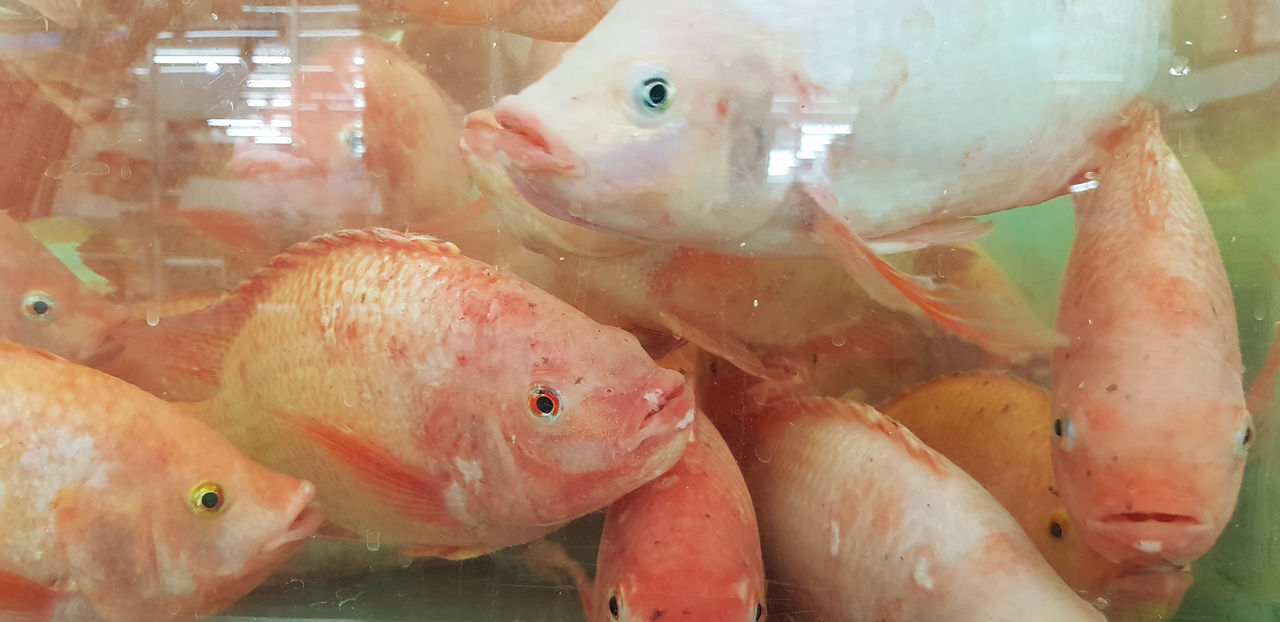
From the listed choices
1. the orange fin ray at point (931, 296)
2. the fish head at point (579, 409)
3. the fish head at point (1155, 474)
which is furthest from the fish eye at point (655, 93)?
the fish head at point (1155, 474)

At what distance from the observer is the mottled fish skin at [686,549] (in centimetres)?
120

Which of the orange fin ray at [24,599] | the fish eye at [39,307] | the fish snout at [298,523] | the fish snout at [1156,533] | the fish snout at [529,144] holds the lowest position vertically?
the orange fin ray at [24,599]

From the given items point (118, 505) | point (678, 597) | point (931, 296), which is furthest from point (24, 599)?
point (931, 296)

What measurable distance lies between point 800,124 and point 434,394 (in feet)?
2.61

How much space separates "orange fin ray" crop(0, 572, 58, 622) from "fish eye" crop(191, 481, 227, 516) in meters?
0.27

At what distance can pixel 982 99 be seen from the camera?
1.24 metres

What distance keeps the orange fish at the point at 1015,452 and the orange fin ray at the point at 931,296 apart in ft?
0.66

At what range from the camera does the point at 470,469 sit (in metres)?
1.35

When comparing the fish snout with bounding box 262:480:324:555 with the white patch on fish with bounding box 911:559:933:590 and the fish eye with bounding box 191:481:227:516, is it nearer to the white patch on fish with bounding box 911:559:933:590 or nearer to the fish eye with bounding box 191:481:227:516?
the fish eye with bounding box 191:481:227:516

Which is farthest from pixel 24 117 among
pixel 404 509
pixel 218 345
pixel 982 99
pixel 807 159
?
pixel 982 99

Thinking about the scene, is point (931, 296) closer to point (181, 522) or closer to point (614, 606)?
point (614, 606)

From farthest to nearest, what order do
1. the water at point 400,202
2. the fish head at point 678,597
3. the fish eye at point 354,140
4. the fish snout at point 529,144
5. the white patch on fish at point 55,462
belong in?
the fish eye at point 354,140 → the water at point 400,202 → the white patch on fish at point 55,462 → the fish head at point 678,597 → the fish snout at point 529,144

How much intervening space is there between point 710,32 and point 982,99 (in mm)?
481

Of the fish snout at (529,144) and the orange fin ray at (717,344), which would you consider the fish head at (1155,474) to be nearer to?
the orange fin ray at (717,344)
